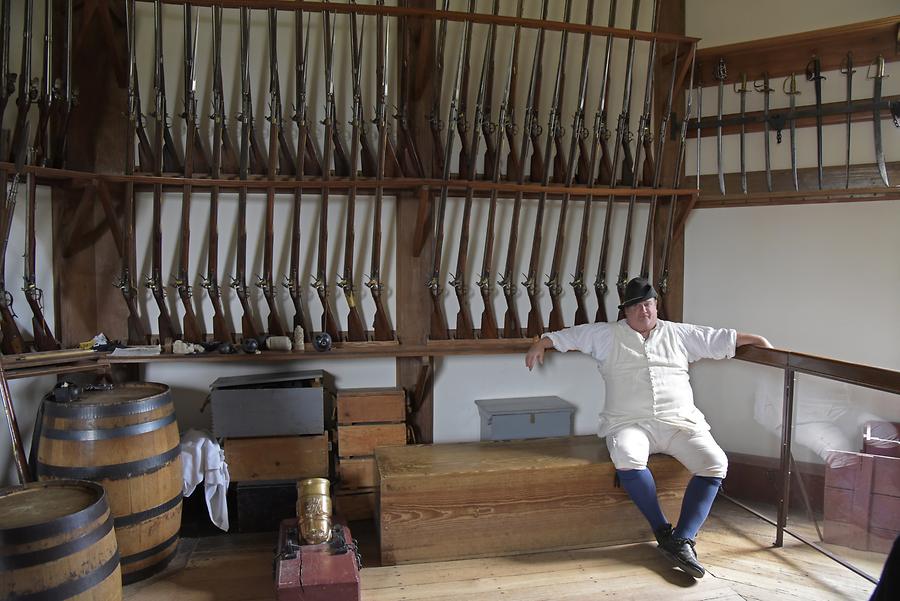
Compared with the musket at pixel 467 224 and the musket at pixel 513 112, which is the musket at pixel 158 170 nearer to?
the musket at pixel 467 224

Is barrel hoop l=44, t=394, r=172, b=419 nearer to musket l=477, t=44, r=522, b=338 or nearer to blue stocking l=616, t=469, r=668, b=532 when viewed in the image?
musket l=477, t=44, r=522, b=338

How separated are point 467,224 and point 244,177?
1596mm

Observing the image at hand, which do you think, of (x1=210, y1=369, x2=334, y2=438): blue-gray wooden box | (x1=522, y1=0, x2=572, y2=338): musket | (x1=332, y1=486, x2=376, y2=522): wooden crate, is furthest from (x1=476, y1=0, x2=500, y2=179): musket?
(x1=332, y1=486, x2=376, y2=522): wooden crate

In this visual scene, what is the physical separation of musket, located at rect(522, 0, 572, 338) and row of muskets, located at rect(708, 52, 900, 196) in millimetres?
1225

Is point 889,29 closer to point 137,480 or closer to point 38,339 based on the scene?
point 137,480

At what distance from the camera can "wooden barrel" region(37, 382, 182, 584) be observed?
317cm

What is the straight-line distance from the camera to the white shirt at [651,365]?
399 centimetres

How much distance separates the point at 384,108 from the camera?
169 inches

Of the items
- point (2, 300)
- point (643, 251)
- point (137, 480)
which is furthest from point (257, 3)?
point (643, 251)

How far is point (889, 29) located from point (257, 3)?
4360 mm

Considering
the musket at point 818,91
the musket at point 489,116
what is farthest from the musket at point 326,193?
the musket at point 818,91

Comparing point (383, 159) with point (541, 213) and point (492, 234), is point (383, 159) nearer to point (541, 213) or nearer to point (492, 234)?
point (492, 234)

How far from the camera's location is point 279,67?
15.1 feet

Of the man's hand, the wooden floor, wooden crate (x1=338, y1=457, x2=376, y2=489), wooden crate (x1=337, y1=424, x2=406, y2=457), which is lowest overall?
the wooden floor
